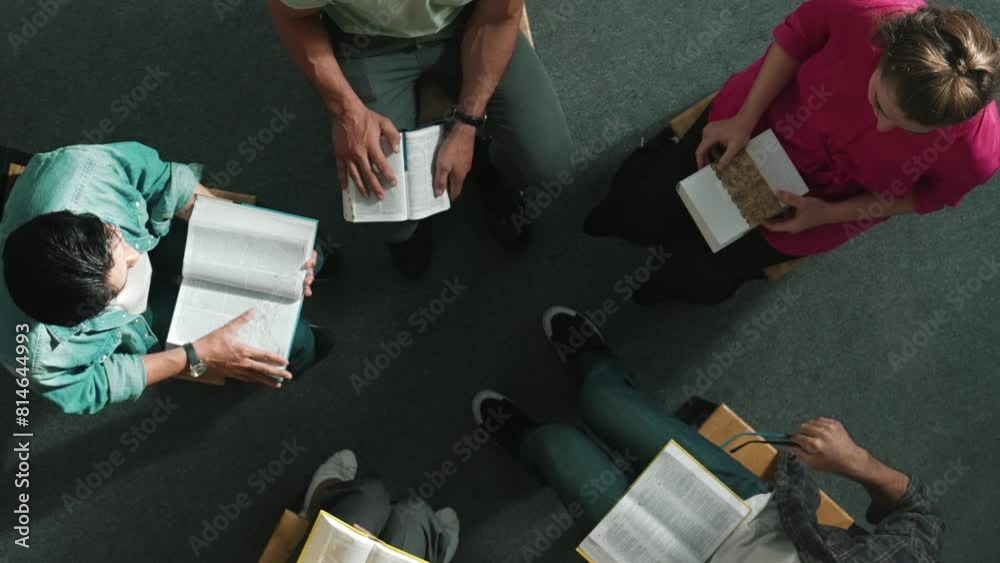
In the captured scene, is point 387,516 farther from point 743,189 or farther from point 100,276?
point 743,189

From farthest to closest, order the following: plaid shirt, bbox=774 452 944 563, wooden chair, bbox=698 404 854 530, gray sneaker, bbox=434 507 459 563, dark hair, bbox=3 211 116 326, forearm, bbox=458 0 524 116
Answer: gray sneaker, bbox=434 507 459 563, wooden chair, bbox=698 404 854 530, forearm, bbox=458 0 524 116, plaid shirt, bbox=774 452 944 563, dark hair, bbox=3 211 116 326

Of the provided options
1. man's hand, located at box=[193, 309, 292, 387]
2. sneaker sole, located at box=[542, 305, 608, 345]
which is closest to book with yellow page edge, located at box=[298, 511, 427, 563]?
man's hand, located at box=[193, 309, 292, 387]

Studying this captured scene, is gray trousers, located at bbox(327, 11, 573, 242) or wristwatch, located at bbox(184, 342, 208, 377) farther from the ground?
gray trousers, located at bbox(327, 11, 573, 242)

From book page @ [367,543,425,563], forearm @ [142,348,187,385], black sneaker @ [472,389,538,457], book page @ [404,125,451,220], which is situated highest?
book page @ [404,125,451,220]

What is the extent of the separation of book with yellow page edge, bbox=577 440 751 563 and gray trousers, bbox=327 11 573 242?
2.69 feet

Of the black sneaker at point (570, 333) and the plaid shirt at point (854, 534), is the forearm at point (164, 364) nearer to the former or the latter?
the black sneaker at point (570, 333)

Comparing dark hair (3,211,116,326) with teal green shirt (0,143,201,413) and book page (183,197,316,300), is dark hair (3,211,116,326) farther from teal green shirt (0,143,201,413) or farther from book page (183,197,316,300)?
book page (183,197,316,300)

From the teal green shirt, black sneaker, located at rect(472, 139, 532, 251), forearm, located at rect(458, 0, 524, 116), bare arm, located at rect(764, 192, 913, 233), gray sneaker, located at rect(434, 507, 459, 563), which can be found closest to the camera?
the teal green shirt

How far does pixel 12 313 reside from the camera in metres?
1.27

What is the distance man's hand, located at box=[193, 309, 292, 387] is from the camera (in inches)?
61.0

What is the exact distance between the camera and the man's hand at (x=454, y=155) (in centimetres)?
165

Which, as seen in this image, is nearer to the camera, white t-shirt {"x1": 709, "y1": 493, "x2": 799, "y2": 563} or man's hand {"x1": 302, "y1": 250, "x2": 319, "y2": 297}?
white t-shirt {"x1": 709, "y1": 493, "x2": 799, "y2": 563}

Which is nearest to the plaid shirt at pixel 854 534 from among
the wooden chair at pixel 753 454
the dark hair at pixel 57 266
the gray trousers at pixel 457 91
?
the wooden chair at pixel 753 454

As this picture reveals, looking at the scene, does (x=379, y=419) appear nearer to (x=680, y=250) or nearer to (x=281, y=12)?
(x=680, y=250)
